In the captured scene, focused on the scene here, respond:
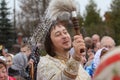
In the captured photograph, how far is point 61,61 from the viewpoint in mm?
3254

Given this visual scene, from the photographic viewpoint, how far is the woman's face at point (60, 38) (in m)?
3.20

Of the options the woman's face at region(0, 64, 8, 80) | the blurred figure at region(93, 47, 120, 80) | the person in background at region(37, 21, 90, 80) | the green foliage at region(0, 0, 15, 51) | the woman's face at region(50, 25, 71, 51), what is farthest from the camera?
the green foliage at region(0, 0, 15, 51)

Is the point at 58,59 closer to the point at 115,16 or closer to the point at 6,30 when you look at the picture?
the point at 115,16

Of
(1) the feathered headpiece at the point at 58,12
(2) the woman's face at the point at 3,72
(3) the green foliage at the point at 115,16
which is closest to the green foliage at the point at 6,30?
(3) the green foliage at the point at 115,16

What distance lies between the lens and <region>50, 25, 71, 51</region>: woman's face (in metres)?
3.20

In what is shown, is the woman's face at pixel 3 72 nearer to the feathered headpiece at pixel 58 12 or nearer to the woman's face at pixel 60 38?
the feathered headpiece at pixel 58 12

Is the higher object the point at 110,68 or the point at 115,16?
the point at 110,68

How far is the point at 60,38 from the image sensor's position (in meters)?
3.22

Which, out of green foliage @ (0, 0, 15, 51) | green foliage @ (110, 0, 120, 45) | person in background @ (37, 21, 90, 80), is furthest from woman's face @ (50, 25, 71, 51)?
green foliage @ (0, 0, 15, 51)

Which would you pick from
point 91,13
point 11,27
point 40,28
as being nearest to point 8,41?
point 11,27

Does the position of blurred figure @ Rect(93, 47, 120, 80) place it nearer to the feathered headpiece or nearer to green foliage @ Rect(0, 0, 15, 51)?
the feathered headpiece

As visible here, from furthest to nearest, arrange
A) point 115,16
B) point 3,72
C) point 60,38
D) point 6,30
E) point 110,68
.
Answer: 1. point 6,30
2. point 115,16
3. point 3,72
4. point 60,38
5. point 110,68

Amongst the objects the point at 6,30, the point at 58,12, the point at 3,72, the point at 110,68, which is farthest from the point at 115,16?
the point at 110,68

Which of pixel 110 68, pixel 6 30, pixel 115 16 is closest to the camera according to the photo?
pixel 110 68
